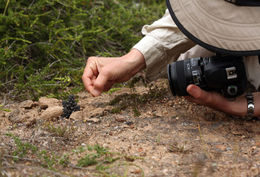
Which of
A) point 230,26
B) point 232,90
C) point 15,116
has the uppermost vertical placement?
point 230,26

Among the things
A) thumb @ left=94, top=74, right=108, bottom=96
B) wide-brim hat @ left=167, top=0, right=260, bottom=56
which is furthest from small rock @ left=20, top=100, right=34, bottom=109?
wide-brim hat @ left=167, top=0, right=260, bottom=56

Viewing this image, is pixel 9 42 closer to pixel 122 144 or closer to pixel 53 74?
pixel 53 74

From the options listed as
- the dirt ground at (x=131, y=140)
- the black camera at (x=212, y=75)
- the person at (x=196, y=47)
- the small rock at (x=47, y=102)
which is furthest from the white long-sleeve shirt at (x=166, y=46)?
the small rock at (x=47, y=102)

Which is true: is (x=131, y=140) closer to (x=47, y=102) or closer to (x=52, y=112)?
(x=52, y=112)

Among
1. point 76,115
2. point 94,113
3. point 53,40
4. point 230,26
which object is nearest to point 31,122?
point 76,115

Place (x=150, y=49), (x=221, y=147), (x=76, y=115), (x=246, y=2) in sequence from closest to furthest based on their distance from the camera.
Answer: (x=246, y=2), (x=221, y=147), (x=76, y=115), (x=150, y=49)

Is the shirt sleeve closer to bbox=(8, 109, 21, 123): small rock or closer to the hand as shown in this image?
the hand

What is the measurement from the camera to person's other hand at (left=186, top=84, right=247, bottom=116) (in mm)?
1886

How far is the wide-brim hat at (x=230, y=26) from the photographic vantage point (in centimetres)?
169

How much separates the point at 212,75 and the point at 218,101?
188 mm

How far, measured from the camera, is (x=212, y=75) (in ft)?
6.11

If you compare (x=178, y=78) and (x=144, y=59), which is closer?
(x=178, y=78)

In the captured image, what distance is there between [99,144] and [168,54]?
3.04ft

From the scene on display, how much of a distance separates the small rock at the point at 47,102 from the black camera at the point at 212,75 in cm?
83
